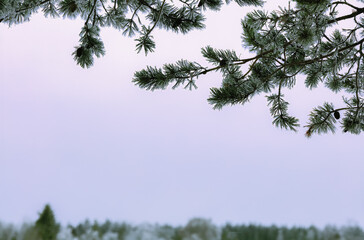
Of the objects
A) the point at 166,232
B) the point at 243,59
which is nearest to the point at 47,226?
the point at 166,232

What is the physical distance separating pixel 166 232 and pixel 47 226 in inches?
6.0

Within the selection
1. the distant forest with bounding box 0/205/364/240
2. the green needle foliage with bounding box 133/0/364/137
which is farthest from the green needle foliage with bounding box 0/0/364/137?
the distant forest with bounding box 0/205/364/240

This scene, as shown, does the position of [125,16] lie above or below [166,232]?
above

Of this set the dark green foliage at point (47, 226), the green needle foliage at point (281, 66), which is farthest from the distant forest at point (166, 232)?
the green needle foliage at point (281, 66)

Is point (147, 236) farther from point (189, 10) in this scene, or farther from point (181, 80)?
point (189, 10)

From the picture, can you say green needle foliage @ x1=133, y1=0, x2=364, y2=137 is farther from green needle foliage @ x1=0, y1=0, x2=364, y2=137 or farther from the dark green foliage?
the dark green foliage

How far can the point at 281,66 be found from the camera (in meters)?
1.39

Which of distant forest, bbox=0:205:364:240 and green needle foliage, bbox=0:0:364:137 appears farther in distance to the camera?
green needle foliage, bbox=0:0:364:137

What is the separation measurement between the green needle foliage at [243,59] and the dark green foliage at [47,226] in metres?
0.97

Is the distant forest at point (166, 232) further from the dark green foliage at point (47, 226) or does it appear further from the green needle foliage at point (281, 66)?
the green needle foliage at point (281, 66)

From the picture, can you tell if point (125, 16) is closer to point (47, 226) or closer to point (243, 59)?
point (243, 59)

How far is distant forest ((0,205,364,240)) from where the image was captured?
0.41 m

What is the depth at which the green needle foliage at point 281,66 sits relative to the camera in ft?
3.97

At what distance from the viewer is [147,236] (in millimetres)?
403
